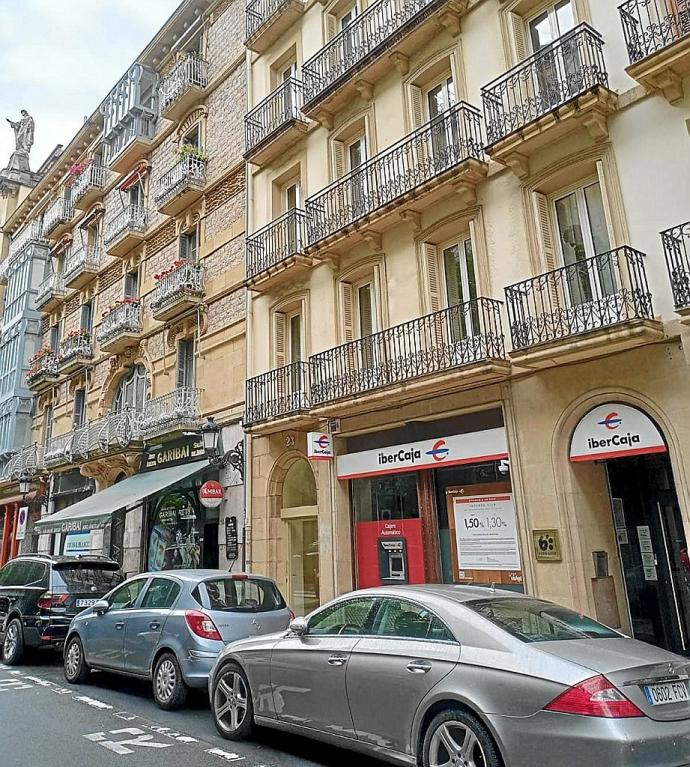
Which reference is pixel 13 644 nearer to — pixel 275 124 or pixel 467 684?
pixel 467 684

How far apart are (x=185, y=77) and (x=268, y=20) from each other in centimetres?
427

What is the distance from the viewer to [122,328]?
20.1 meters

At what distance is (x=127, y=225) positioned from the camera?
21156mm

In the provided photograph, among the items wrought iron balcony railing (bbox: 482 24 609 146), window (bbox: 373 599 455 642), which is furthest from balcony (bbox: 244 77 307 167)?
window (bbox: 373 599 455 642)

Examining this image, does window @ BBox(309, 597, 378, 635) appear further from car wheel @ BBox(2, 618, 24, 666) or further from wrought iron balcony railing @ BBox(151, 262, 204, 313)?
wrought iron balcony railing @ BBox(151, 262, 204, 313)

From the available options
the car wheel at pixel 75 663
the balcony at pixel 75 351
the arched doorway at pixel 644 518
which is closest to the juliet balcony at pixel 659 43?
the arched doorway at pixel 644 518

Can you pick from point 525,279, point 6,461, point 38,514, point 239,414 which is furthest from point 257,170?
point 6,461

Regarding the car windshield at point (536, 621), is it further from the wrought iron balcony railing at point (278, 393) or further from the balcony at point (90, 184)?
the balcony at point (90, 184)

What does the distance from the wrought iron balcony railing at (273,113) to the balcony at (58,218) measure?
13.8 m

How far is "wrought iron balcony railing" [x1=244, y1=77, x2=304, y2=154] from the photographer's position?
15406 mm

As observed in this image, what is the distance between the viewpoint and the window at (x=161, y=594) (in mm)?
8156

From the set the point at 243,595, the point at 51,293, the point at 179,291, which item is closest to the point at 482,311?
the point at 243,595

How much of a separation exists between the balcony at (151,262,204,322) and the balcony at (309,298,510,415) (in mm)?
5869

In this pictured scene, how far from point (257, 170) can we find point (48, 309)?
16.1 m
